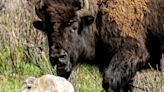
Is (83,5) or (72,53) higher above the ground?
(83,5)

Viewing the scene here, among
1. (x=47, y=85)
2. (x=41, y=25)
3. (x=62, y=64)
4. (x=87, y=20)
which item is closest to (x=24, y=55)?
(x=41, y=25)

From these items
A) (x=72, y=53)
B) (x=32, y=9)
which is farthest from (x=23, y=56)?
(x=72, y=53)

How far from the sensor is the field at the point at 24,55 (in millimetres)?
11359

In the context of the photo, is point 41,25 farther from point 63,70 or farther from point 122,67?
point 122,67

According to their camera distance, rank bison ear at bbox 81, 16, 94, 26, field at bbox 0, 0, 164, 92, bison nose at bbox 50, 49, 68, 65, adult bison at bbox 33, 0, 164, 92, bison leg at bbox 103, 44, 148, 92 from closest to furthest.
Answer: bison nose at bbox 50, 49, 68, 65, adult bison at bbox 33, 0, 164, 92, bison leg at bbox 103, 44, 148, 92, bison ear at bbox 81, 16, 94, 26, field at bbox 0, 0, 164, 92

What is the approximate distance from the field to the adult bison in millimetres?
1368

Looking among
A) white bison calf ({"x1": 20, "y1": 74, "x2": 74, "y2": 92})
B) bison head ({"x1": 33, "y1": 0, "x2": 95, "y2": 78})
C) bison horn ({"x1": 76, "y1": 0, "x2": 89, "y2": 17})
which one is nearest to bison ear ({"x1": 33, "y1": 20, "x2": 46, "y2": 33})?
bison head ({"x1": 33, "y1": 0, "x2": 95, "y2": 78})

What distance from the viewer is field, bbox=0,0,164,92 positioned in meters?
11.4

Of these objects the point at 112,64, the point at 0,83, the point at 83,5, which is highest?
the point at 83,5

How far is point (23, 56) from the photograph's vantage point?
12.7 m

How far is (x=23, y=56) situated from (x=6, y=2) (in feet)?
6.17

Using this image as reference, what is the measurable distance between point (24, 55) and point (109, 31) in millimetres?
3382

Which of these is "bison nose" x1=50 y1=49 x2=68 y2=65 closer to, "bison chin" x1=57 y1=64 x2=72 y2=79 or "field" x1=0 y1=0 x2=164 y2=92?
"bison chin" x1=57 y1=64 x2=72 y2=79

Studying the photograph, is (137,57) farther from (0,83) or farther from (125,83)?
(0,83)
